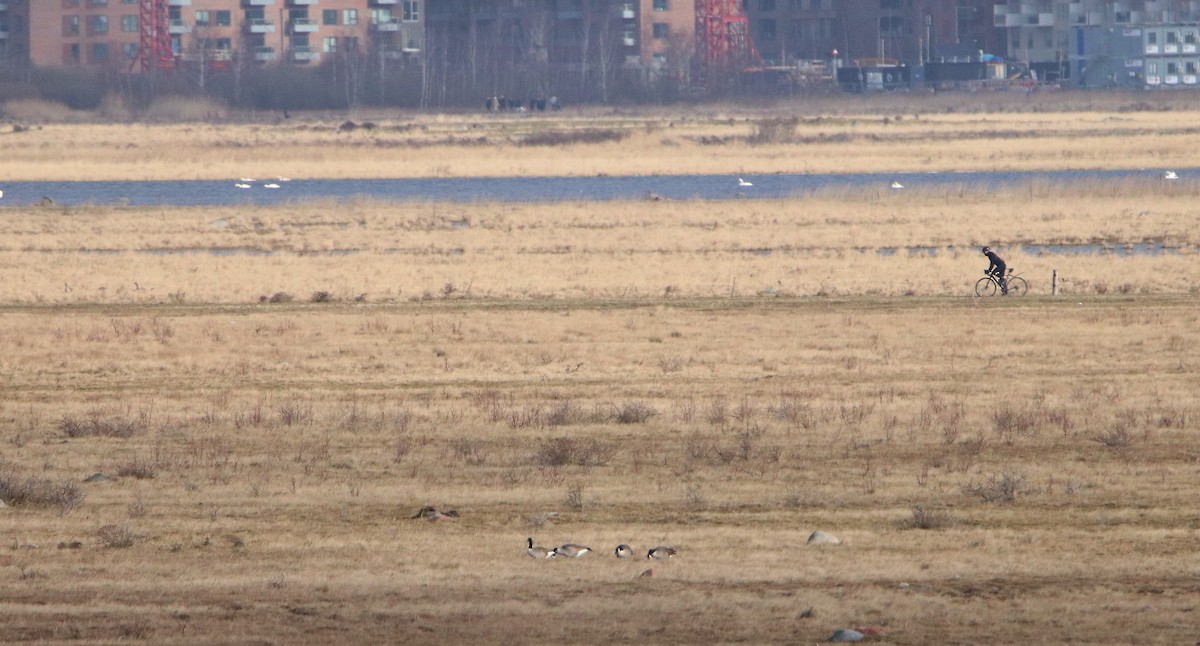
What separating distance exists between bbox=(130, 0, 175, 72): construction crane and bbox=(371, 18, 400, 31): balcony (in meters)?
19.3

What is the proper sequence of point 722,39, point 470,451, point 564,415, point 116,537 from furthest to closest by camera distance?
point 722,39
point 564,415
point 470,451
point 116,537

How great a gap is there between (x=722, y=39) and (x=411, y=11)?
3096 cm

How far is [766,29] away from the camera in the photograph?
161 metres

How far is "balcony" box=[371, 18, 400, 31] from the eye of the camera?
14988 centimetres

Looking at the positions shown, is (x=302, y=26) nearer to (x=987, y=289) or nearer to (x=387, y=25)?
(x=387, y=25)

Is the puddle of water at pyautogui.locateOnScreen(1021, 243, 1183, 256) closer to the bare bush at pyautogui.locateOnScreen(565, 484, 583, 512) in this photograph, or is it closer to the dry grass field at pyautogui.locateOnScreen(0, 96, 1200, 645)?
the dry grass field at pyautogui.locateOnScreen(0, 96, 1200, 645)

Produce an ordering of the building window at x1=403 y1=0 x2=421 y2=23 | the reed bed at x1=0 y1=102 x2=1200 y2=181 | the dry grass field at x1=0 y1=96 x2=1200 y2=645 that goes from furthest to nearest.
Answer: the building window at x1=403 y1=0 x2=421 y2=23, the reed bed at x1=0 y1=102 x2=1200 y2=181, the dry grass field at x1=0 y1=96 x2=1200 y2=645

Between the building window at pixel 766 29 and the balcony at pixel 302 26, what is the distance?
4285 centimetres

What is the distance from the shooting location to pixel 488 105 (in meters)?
125

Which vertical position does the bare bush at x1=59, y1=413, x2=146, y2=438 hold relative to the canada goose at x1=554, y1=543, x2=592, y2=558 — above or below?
above

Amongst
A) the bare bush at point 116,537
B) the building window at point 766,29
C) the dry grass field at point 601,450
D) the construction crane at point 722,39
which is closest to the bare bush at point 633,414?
the dry grass field at point 601,450

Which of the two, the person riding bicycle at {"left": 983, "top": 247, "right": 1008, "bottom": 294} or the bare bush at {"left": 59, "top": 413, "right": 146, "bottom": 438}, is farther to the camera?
the person riding bicycle at {"left": 983, "top": 247, "right": 1008, "bottom": 294}

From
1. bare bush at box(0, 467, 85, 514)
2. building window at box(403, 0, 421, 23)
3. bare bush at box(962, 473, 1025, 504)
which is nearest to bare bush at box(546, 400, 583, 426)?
bare bush at box(962, 473, 1025, 504)

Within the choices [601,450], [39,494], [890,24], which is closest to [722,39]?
[890,24]
